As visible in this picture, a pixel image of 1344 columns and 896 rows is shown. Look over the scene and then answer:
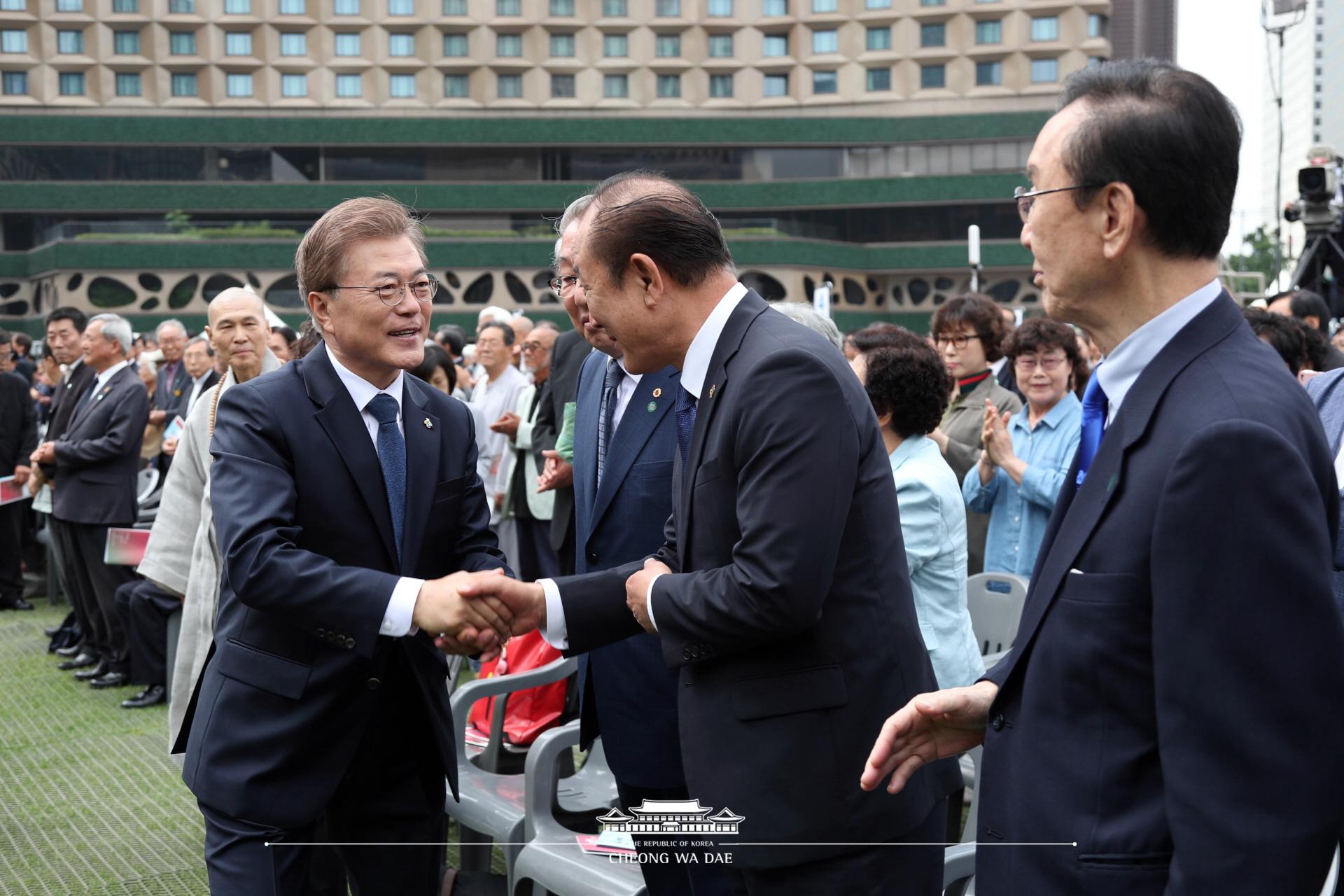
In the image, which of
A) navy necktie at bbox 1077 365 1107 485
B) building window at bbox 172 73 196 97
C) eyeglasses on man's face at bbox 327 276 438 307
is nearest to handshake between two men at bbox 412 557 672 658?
eyeglasses on man's face at bbox 327 276 438 307

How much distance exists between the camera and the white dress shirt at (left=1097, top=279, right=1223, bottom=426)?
153cm

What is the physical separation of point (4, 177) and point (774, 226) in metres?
26.5


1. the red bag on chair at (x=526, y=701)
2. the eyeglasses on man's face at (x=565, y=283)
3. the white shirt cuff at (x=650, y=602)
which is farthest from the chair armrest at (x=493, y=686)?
the white shirt cuff at (x=650, y=602)

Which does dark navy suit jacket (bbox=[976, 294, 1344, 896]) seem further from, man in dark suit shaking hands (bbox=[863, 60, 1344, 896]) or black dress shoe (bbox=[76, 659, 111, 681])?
black dress shoe (bbox=[76, 659, 111, 681])

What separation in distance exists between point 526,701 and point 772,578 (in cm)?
320

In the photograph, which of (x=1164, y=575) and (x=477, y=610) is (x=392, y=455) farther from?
(x=1164, y=575)

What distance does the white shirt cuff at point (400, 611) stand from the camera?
2443mm

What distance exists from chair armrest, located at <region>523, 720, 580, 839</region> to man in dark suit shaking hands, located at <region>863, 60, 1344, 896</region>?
2.02m

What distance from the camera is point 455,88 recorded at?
45.6 m

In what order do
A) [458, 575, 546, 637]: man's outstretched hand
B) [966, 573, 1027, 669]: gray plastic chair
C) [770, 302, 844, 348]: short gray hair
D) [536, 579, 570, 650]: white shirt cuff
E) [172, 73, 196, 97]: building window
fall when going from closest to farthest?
[458, 575, 546, 637]: man's outstretched hand < [536, 579, 570, 650]: white shirt cuff < [770, 302, 844, 348]: short gray hair < [966, 573, 1027, 669]: gray plastic chair < [172, 73, 196, 97]: building window

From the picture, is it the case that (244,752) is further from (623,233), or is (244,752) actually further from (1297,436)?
(1297,436)

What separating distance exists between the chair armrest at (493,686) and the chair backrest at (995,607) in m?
1.42

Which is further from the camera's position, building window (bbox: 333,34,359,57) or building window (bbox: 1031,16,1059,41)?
building window (bbox: 1031,16,1059,41)

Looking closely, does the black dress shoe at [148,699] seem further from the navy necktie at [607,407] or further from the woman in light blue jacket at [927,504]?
the woman in light blue jacket at [927,504]
